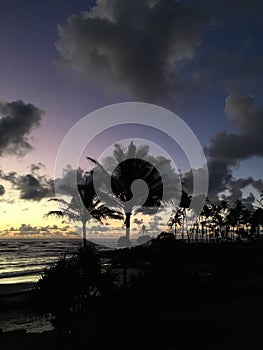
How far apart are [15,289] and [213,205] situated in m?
70.7

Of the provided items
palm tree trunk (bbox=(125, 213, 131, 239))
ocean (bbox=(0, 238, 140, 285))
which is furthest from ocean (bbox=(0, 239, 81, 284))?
palm tree trunk (bbox=(125, 213, 131, 239))

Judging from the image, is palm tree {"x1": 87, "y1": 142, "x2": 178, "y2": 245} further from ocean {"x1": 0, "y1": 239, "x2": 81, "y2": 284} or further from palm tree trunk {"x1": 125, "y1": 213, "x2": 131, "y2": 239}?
ocean {"x1": 0, "y1": 239, "x2": 81, "y2": 284}

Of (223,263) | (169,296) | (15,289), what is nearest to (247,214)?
(223,263)

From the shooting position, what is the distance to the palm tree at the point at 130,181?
21375 mm

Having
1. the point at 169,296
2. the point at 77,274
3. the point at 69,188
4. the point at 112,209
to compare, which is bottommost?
the point at 169,296

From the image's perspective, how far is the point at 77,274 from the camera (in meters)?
12.2

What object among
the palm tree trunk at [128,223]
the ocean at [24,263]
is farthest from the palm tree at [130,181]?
the ocean at [24,263]

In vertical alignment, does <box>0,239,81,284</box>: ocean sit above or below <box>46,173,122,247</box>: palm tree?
below

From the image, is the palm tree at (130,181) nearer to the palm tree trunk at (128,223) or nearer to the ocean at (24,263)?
the palm tree trunk at (128,223)

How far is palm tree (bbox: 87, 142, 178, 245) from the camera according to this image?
21375 millimetres

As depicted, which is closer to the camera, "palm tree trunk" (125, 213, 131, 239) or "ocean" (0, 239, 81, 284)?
"palm tree trunk" (125, 213, 131, 239)

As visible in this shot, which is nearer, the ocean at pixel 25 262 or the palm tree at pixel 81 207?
the palm tree at pixel 81 207

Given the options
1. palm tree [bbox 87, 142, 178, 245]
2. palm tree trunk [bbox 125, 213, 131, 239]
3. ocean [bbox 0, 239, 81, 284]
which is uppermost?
palm tree [bbox 87, 142, 178, 245]

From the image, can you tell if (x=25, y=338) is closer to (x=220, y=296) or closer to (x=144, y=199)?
(x=144, y=199)
